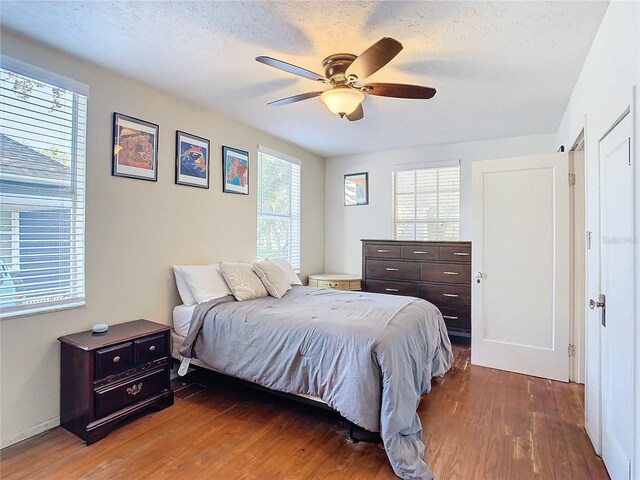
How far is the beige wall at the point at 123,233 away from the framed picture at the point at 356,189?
188 cm

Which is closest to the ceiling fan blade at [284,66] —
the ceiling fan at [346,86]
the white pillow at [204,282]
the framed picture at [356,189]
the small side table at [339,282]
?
the ceiling fan at [346,86]

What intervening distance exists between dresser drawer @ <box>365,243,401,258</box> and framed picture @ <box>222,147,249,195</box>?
184 centimetres

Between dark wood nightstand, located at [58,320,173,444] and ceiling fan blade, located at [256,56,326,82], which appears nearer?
ceiling fan blade, located at [256,56,326,82]

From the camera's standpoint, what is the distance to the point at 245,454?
203 centimetres

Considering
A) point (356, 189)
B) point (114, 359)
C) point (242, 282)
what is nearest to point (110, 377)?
point (114, 359)

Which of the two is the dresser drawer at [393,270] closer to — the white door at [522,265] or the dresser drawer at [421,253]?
the dresser drawer at [421,253]

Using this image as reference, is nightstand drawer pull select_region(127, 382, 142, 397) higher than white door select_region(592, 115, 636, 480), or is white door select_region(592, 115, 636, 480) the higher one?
white door select_region(592, 115, 636, 480)

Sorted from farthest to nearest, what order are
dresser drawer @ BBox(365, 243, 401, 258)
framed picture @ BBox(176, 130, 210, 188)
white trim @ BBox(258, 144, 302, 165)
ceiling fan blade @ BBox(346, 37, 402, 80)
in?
dresser drawer @ BBox(365, 243, 401, 258) → white trim @ BBox(258, 144, 302, 165) → framed picture @ BBox(176, 130, 210, 188) → ceiling fan blade @ BBox(346, 37, 402, 80)

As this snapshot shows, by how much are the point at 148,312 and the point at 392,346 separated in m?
2.08

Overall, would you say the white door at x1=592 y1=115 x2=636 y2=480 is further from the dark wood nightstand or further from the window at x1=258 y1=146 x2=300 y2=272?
the window at x1=258 y1=146 x2=300 y2=272

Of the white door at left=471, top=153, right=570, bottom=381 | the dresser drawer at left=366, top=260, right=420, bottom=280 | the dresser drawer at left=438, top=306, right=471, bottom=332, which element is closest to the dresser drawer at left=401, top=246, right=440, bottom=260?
the dresser drawer at left=366, top=260, right=420, bottom=280

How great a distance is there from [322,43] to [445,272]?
3.03 m

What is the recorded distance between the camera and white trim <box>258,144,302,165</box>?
4158 millimetres

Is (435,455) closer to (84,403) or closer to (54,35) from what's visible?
(84,403)
